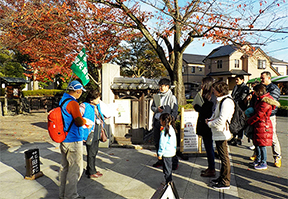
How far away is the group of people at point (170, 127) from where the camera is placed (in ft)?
11.0

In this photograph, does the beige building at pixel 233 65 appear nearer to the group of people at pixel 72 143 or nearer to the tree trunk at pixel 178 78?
the tree trunk at pixel 178 78

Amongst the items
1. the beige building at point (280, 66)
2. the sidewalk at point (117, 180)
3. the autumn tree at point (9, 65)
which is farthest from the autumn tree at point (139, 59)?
the beige building at point (280, 66)

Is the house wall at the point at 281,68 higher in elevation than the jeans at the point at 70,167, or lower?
higher

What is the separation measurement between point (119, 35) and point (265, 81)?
10.8 m

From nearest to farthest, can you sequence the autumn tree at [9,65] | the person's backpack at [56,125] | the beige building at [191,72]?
the person's backpack at [56,125] < the autumn tree at [9,65] < the beige building at [191,72]

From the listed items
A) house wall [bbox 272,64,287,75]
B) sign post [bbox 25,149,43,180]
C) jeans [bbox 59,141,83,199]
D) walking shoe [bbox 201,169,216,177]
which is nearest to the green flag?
jeans [bbox 59,141,83,199]

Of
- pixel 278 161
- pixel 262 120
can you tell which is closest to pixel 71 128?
pixel 262 120

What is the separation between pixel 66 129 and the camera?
3.25 meters

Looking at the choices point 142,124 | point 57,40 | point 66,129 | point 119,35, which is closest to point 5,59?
point 57,40

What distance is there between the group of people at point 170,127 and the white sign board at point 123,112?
99.0 inches

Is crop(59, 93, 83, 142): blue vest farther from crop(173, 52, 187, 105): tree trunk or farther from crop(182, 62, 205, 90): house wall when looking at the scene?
crop(182, 62, 205, 90): house wall

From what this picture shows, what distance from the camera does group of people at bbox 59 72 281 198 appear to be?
336 cm

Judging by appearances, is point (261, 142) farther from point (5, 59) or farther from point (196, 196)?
point (5, 59)

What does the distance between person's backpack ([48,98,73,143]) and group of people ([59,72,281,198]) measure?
0.07 metres
